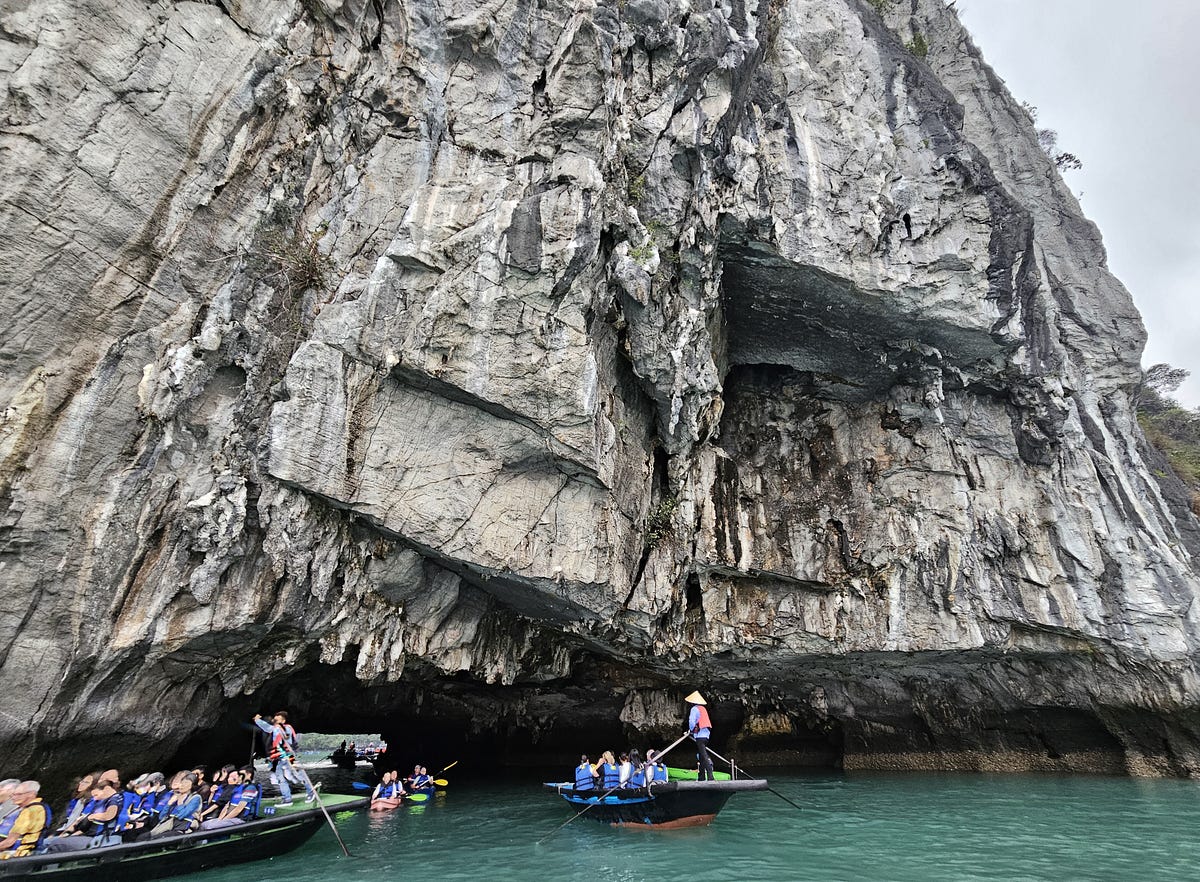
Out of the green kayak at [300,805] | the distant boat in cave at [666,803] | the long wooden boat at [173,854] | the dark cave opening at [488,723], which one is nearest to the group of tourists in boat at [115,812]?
the long wooden boat at [173,854]

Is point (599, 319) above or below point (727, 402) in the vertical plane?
below

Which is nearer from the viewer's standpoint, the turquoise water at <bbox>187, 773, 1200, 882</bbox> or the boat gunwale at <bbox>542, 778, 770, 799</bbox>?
the turquoise water at <bbox>187, 773, 1200, 882</bbox>

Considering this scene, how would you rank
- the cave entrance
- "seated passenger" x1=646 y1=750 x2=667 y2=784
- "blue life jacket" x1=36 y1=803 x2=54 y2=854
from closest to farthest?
"blue life jacket" x1=36 y1=803 x2=54 y2=854 → "seated passenger" x1=646 y1=750 x2=667 y2=784 → the cave entrance

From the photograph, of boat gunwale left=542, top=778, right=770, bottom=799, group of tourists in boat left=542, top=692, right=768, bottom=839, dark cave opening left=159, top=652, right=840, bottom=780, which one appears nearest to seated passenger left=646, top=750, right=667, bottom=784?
group of tourists in boat left=542, top=692, right=768, bottom=839

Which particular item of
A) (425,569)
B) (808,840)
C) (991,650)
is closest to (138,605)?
(425,569)

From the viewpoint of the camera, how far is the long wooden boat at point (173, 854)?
26.5 feet

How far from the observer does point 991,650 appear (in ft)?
55.2

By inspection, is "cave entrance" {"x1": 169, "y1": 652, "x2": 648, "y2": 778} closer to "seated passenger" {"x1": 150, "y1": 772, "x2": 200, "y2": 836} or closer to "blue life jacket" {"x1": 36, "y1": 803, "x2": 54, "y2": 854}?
"blue life jacket" {"x1": 36, "y1": 803, "x2": 54, "y2": 854}

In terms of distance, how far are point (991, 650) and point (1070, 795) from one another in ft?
11.4

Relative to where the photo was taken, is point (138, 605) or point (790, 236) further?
point (790, 236)

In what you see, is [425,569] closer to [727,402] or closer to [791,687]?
[727,402]

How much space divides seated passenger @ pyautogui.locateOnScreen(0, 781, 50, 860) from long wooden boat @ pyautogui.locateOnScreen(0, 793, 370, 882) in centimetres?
53

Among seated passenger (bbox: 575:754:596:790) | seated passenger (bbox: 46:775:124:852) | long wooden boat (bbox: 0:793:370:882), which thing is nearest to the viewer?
long wooden boat (bbox: 0:793:370:882)

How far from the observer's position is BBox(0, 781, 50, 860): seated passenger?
8.34 meters
